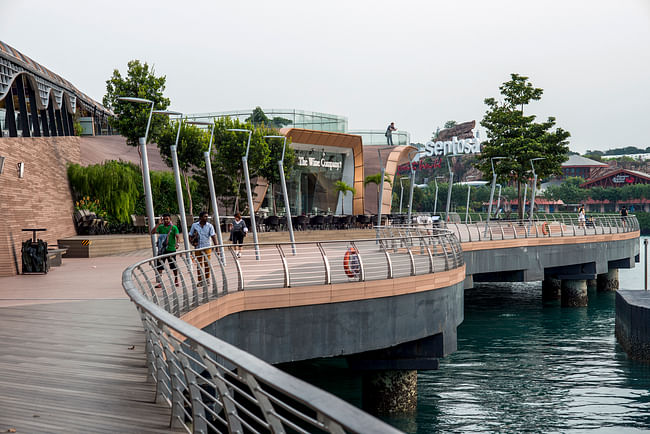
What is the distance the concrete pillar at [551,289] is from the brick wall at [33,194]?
30.0 m

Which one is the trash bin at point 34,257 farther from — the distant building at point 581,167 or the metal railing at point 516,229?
the distant building at point 581,167

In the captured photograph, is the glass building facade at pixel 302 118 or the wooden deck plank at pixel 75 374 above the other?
the glass building facade at pixel 302 118

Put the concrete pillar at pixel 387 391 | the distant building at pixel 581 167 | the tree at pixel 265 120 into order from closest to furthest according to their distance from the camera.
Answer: the concrete pillar at pixel 387 391 → the tree at pixel 265 120 → the distant building at pixel 581 167

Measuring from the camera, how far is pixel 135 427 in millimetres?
5527

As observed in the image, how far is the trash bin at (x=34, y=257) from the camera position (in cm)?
2084

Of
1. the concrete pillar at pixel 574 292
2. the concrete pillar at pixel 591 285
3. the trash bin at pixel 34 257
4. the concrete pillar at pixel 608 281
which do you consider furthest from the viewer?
the concrete pillar at pixel 591 285

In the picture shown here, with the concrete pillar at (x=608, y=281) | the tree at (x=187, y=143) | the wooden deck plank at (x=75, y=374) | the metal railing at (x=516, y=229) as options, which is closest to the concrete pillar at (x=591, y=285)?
the concrete pillar at (x=608, y=281)

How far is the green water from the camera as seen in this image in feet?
65.4

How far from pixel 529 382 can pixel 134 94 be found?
2516 cm

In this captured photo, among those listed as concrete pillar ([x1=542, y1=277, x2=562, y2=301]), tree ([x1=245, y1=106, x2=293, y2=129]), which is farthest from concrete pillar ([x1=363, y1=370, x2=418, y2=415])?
tree ([x1=245, y1=106, x2=293, y2=129])

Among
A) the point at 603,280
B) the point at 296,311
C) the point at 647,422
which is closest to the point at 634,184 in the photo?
the point at 603,280

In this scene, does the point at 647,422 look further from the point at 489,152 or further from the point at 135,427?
the point at 489,152

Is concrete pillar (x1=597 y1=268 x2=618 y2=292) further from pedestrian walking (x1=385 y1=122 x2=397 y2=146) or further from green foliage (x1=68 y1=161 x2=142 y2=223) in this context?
green foliage (x1=68 y1=161 x2=142 y2=223)

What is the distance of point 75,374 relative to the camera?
775 cm
